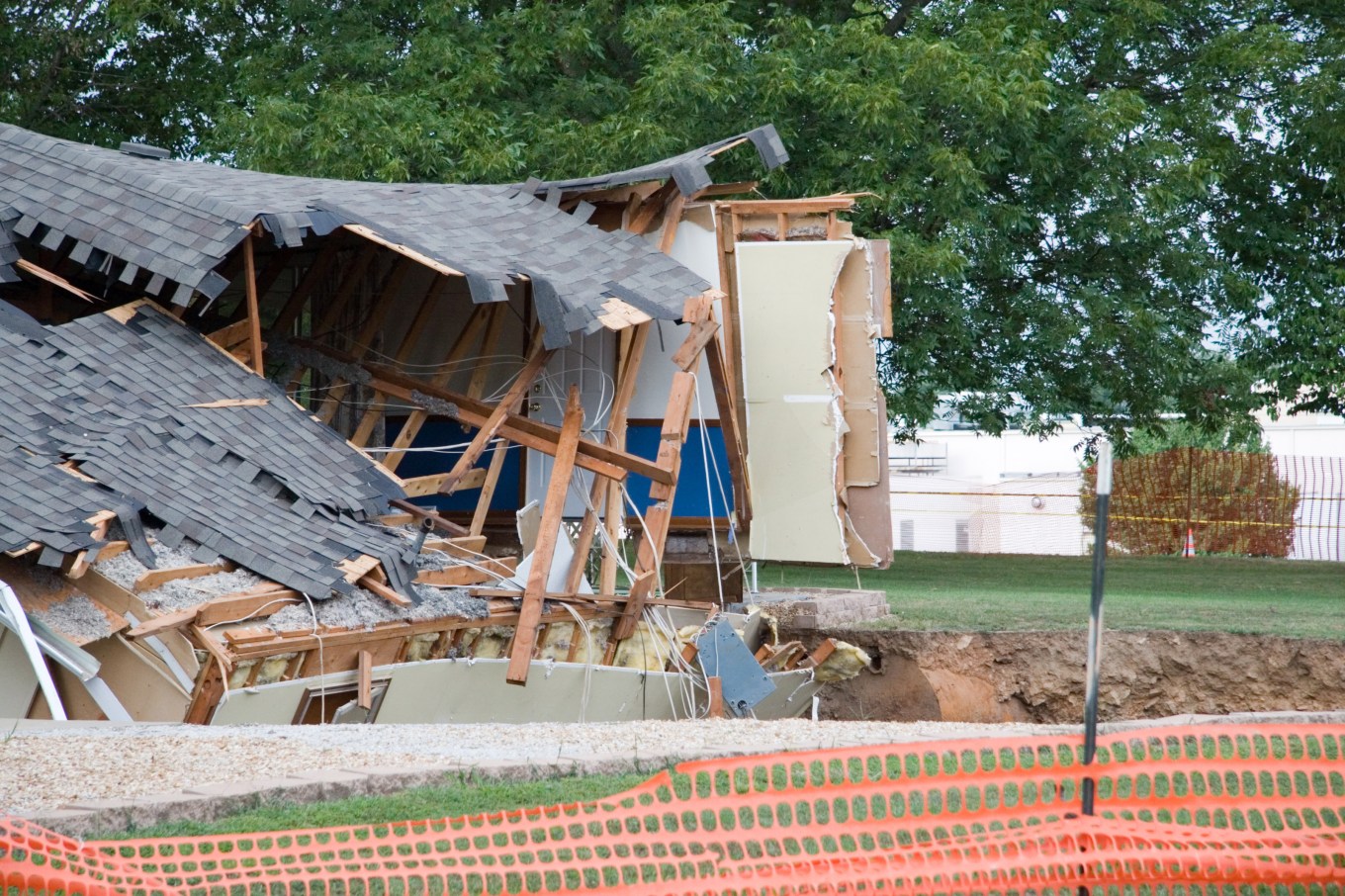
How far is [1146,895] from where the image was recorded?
16.7ft

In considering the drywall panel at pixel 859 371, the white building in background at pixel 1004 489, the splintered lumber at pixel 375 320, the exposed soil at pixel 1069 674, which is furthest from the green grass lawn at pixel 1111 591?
the white building in background at pixel 1004 489

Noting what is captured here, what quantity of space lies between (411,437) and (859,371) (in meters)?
4.89

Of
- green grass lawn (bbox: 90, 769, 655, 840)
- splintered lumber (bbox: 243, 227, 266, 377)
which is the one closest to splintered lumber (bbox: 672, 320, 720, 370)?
splintered lumber (bbox: 243, 227, 266, 377)

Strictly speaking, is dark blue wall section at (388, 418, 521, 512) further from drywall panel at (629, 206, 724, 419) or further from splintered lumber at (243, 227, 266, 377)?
splintered lumber at (243, 227, 266, 377)

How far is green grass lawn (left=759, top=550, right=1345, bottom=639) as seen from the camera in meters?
14.7

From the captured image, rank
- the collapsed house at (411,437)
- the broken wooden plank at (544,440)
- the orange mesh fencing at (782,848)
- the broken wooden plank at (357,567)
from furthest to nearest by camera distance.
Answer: the broken wooden plank at (544,440) < the broken wooden plank at (357,567) < the collapsed house at (411,437) < the orange mesh fencing at (782,848)

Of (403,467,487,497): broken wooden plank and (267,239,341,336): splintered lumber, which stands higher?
(267,239,341,336): splintered lumber

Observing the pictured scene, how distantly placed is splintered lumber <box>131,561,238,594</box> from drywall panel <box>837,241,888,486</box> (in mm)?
7504

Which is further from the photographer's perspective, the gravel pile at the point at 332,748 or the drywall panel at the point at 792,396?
the drywall panel at the point at 792,396

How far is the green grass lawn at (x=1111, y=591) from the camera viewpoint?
14.7m

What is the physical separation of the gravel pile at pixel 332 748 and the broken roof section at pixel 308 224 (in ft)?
13.7

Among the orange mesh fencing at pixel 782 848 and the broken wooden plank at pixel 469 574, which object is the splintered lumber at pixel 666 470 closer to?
the broken wooden plank at pixel 469 574

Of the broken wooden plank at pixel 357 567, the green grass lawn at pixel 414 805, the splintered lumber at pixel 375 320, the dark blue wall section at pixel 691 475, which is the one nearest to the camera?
the green grass lawn at pixel 414 805

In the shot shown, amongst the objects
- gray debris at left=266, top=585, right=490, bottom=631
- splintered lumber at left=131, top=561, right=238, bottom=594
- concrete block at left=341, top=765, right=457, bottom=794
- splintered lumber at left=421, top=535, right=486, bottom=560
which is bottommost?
concrete block at left=341, top=765, right=457, bottom=794
